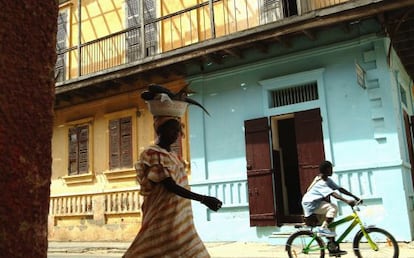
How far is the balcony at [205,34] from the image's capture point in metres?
9.05

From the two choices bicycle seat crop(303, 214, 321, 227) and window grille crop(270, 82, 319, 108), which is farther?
window grille crop(270, 82, 319, 108)

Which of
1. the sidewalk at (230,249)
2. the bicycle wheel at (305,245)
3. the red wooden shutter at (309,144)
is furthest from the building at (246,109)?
the bicycle wheel at (305,245)

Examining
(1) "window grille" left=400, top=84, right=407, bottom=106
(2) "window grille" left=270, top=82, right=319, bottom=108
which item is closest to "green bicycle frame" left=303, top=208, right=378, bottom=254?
(2) "window grille" left=270, top=82, right=319, bottom=108

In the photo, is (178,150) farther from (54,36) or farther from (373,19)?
(54,36)

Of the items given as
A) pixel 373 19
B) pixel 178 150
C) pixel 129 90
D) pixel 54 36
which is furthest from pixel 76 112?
pixel 54 36

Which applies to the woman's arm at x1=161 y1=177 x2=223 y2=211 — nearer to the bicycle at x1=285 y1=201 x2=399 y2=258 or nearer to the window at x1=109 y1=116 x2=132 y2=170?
the bicycle at x1=285 y1=201 x2=399 y2=258

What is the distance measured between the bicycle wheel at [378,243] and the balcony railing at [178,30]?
16.4 feet

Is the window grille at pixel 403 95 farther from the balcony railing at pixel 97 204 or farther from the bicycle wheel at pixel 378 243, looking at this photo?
the balcony railing at pixel 97 204

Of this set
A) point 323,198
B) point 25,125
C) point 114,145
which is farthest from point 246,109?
point 25,125

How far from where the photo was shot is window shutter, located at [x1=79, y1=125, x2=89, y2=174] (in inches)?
531

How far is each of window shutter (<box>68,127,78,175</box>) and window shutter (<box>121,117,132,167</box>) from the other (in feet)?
6.23

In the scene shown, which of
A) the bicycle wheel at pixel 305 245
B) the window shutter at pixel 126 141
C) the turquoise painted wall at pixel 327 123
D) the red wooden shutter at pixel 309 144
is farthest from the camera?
the window shutter at pixel 126 141

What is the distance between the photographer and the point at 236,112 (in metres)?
11.0

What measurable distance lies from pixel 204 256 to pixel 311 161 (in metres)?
6.77
